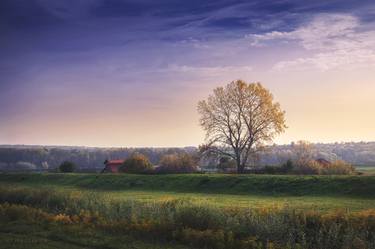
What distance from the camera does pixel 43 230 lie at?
19.0m

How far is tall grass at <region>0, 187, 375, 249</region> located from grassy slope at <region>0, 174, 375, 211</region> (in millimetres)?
5731

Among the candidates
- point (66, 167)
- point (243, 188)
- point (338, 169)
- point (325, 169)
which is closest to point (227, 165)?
point (325, 169)

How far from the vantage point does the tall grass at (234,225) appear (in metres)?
15.3

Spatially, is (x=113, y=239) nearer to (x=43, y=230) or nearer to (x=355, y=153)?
(x=43, y=230)

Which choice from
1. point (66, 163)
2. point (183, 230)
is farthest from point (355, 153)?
point (183, 230)

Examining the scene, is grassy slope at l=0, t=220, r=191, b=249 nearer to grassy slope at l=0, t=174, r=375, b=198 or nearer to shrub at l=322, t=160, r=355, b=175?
grassy slope at l=0, t=174, r=375, b=198

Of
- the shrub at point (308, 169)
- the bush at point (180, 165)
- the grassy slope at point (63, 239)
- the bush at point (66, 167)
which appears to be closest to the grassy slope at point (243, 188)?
the grassy slope at point (63, 239)

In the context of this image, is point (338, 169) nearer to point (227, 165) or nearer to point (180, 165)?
point (227, 165)

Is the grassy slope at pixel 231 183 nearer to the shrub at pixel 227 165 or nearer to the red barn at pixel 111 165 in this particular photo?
the shrub at pixel 227 165

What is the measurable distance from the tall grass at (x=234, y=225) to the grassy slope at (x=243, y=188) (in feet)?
18.8

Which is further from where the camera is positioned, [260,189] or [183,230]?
[260,189]

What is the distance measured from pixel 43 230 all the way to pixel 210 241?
24.6 ft

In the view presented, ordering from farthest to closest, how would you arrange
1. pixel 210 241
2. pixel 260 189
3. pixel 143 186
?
pixel 143 186, pixel 260 189, pixel 210 241

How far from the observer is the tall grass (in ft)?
50.2
